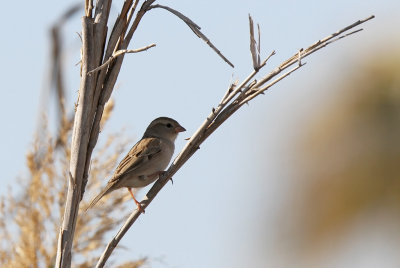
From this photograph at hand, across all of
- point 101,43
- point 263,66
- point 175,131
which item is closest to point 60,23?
point 101,43

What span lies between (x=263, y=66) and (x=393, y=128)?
738 cm

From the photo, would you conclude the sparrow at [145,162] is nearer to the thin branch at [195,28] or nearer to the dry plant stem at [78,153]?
the thin branch at [195,28]

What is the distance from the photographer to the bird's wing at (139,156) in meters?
6.48

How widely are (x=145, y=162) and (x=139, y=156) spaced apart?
0.39 ft

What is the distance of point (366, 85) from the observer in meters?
10.7

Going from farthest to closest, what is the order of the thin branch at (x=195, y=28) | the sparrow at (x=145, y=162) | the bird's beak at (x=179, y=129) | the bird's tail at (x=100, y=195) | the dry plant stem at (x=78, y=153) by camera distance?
the bird's beak at (x=179, y=129) → the sparrow at (x=145, y=162) → the bird's tail at (x=100, y=195) → the thin branch at (x=195, y=28) → the dry plant stem at (x=78, y=153)

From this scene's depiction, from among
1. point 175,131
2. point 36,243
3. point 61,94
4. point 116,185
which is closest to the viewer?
point 61,94

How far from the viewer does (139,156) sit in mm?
6715

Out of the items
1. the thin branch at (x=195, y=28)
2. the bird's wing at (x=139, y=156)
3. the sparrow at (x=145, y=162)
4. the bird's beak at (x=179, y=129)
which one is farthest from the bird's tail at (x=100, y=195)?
the thin branch at (x=195, y=28)

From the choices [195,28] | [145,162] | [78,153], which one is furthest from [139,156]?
[78,153]

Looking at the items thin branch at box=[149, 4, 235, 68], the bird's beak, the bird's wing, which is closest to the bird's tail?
the bird's wing

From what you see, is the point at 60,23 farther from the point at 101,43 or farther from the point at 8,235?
the point at 8,235

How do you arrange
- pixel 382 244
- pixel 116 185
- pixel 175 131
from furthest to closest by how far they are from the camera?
1. pixel 382 244
2. pixel 175 131
3. pixel 116 185

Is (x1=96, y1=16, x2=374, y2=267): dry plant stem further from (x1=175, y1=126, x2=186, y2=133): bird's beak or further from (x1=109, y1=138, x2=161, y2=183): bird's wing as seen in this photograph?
(x1=175, y1=126, x2=186, y2=133): bird's beak
